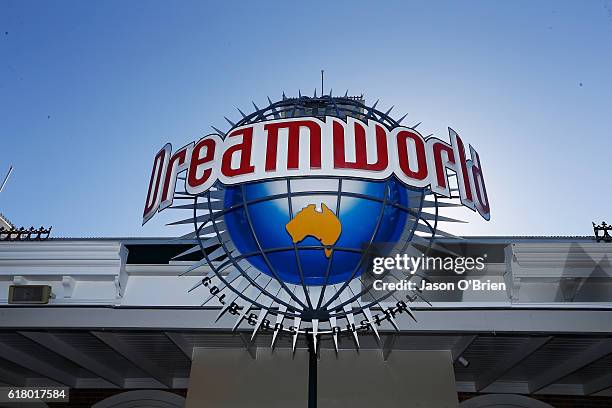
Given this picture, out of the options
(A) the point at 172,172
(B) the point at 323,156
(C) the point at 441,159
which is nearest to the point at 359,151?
(B) the point at 323,156

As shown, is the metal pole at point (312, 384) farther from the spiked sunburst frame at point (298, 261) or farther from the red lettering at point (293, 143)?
the red lettering at point (293, 143)

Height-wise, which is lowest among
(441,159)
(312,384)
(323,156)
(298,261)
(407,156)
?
(312,384)

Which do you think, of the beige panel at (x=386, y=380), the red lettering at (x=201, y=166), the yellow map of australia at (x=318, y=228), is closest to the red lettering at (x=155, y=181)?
the red lettering at (x=201, y=166)

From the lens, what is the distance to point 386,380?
10000mm

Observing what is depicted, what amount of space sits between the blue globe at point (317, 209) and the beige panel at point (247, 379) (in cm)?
438

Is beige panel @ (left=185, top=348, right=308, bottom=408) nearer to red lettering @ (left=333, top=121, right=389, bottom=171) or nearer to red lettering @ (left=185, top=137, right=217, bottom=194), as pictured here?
red lettering @ (left=185, top=137, right=217, bottom=194)

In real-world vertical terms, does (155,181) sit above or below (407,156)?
above

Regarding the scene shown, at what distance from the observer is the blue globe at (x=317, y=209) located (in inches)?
226

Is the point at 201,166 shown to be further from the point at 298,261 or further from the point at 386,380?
the point at 386,380

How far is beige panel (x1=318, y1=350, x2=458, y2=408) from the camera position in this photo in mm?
9789

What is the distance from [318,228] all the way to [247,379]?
5454mm

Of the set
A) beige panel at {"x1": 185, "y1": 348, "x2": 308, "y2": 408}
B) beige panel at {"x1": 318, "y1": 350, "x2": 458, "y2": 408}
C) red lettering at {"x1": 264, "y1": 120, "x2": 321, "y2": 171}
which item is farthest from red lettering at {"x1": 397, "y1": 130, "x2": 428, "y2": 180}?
beige panel at {"x1": 318, "y1": 350, "x2": 458, "y2": 408}

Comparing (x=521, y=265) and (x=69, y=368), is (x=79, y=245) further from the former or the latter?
(x=521, y=265)

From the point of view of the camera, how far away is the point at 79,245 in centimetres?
830
